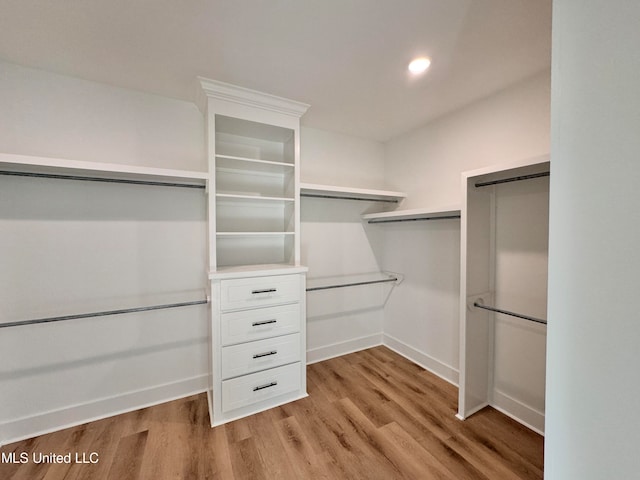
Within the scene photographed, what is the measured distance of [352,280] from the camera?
2.85 metres

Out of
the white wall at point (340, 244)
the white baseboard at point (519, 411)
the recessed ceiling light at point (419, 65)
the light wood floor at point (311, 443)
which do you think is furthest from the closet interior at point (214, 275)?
the recessed ceiling light at point (419, 65)

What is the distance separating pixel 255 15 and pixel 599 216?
5.15ft

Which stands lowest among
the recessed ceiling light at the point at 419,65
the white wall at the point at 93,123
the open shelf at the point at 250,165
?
the open shelf at the point at 250,165

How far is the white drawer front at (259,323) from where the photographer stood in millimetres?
1805

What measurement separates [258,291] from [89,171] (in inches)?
52.0

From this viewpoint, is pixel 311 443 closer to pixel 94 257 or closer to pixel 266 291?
pixel 266 291

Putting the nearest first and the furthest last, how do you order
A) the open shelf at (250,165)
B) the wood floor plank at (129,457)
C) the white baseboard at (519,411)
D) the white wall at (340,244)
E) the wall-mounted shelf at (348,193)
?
1. the wood floor plank at (129,457)
2. the white baseboard at (519,411)
3. the open shelf at (250,165)
4. the wall-mounted shelf at (348,193)
5. the white wall at (340,244)

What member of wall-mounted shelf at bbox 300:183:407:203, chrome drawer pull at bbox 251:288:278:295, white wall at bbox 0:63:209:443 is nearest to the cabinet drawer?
chrome drawer pull at bbox 251:288:278:295

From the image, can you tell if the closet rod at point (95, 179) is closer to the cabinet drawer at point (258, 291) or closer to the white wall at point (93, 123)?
the white wall at point (93, 123)

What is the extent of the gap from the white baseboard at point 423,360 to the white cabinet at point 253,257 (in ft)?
4.04

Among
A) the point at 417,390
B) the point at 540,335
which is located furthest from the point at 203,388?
the point at 540,335

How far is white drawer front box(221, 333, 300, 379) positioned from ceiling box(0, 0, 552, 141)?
74.6 inches

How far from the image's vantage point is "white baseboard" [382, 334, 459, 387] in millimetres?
2264

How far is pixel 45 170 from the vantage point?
5.27ft
